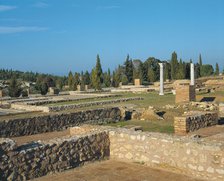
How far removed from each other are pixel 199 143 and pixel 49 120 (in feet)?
28.7

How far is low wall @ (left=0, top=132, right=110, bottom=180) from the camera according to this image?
6693mm

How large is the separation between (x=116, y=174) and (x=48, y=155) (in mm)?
1529

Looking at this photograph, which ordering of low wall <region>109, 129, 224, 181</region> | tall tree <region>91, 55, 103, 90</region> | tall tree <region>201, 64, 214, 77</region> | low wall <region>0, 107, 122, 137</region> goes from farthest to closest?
tall tree <region>201, 64, 214, 77</region> < tall tree <region>91, 55, 103, 90</region> < low wall <region>0, 107, 122, 137</region> < low wall <region>109, 129, 224, 181</region>

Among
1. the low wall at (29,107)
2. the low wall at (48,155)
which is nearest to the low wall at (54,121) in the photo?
the low wall at (29,107)

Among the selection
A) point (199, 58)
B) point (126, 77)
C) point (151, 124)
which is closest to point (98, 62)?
point (126, 77)

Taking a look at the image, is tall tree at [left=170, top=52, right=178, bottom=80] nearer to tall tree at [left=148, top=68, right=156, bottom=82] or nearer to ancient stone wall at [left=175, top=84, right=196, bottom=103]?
tall tree at [left=148, top=68, right=156, bottom=82]

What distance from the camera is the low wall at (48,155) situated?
669 centimetres

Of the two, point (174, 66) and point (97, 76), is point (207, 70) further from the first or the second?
point (97, 76)

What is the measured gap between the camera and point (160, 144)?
7852 mm

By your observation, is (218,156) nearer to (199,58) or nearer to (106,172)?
(106,172)

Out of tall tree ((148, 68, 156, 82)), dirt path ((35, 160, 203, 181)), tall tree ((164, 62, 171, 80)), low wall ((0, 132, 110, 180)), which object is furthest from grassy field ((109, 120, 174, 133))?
tall tree ((164, 62, 171, 80))

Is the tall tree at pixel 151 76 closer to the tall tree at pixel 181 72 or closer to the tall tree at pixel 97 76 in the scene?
the tall tree at pixel 181 72

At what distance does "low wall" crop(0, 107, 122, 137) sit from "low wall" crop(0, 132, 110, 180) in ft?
20.1

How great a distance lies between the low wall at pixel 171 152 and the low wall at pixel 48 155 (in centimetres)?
50
